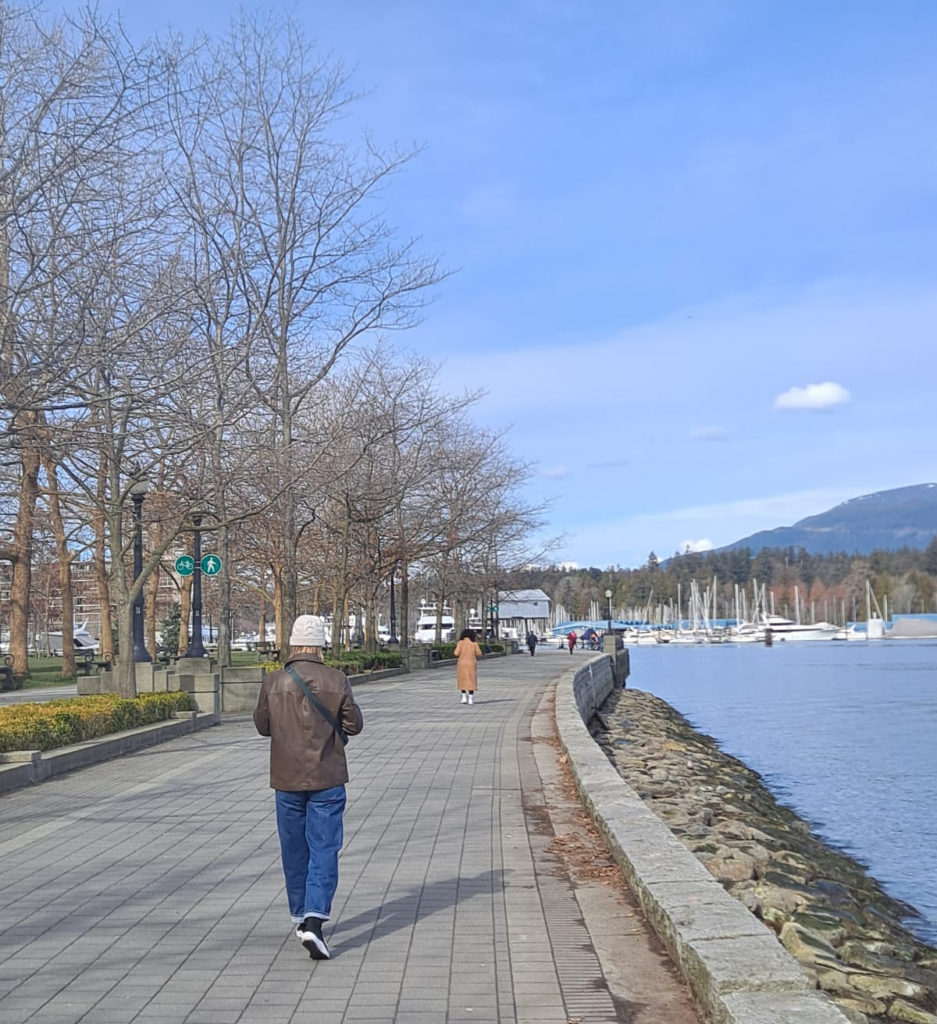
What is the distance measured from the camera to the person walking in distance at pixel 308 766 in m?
6.62

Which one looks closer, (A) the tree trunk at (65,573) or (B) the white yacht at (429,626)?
(A) the tree trunk at (65,573)

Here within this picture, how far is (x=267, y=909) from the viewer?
7.55 m

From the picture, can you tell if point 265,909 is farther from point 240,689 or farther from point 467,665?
point 467,665

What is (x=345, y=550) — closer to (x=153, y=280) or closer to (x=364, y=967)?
(x=153, y=280)

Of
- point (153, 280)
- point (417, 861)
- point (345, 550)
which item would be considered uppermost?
point (153, 280)

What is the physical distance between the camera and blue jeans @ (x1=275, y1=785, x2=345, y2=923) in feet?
21.7

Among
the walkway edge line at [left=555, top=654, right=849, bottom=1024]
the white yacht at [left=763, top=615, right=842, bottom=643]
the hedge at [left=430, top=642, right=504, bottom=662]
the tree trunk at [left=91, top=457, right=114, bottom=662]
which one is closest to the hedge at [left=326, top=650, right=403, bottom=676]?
the tree trunk at [left=91, top=457, right=114, bottom=662]

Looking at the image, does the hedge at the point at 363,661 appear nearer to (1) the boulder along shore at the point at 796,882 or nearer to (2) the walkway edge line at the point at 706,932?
(1) the boulder along shore at the point at 796,882

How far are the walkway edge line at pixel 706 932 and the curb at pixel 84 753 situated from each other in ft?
19.6

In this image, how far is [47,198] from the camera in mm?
13133

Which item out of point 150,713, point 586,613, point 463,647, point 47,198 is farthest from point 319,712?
point 586,613

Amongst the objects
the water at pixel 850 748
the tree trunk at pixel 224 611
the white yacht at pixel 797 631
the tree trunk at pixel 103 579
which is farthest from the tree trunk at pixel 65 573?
the white yacht at pixel 797 631

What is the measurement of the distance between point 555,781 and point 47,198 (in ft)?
26.6

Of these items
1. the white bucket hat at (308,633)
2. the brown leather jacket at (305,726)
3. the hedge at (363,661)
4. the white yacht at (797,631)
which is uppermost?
the white bucket hat at (308,633)
